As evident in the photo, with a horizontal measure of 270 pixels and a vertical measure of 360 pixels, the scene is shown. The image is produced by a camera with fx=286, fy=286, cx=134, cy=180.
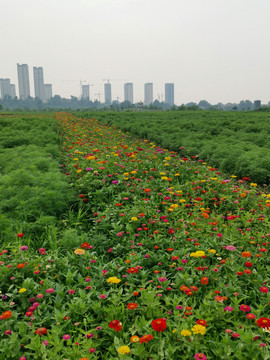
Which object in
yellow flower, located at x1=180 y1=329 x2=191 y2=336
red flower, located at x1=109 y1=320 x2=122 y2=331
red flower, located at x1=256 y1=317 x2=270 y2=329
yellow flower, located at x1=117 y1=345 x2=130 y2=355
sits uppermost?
red flower, located at x1=256 y1=317 x2=270 y2=329

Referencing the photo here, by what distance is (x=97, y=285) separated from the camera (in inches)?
95.3

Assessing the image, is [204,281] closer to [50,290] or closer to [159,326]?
[159,326]

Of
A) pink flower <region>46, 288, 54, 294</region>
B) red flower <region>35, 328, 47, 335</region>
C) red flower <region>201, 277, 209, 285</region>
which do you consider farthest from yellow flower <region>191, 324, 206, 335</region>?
pink flower <region>46, 288, 54, 294</region>

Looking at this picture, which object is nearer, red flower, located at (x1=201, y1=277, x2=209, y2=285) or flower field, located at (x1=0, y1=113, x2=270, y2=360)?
flower field, located at (x1=0, y1=113, x2=270, y2=360)

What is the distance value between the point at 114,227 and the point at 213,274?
49.6 inches

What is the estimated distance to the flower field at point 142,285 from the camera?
180 centimetres

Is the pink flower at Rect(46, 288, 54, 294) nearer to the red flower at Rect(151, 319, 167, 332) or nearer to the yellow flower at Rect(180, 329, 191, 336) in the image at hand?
the red flower at Rect(151, 319, 167, 332)

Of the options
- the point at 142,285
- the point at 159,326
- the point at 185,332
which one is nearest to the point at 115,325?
the point at 159,326

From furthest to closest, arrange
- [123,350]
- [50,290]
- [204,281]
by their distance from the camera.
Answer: [204,281] < [50,290] < [123,350]

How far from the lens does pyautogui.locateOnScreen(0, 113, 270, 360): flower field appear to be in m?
1.80

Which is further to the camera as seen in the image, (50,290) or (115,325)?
(50,290)

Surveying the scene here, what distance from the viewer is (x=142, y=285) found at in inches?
95.0

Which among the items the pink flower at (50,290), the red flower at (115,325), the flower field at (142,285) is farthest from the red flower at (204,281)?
the pink flower at (50,290)

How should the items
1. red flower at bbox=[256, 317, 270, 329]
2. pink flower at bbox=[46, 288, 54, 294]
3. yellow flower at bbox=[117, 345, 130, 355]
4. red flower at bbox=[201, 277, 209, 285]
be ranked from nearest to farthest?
yellow flower at bbox=[117, 345, 130, 355] < red flower at bbox=[256, 317, 270, 329] < pink flower at bbox=[46, 288, 54, 294] < red flower at bbox=[201, 277, 209, 285]
